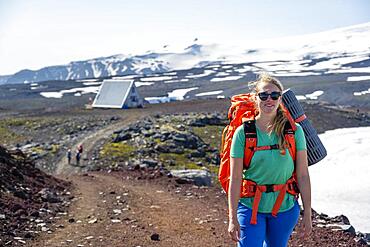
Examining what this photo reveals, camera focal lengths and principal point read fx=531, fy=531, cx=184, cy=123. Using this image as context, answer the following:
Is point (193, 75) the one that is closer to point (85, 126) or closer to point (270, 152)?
point (85, 126)

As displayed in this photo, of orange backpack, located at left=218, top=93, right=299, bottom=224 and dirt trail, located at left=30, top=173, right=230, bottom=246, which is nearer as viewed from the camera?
orange backpack, located at left=218, top=93, right=299, bottom=224

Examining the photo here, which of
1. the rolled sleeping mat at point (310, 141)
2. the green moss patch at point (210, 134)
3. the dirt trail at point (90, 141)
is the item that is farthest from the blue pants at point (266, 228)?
the green moss patch at point (210, 134)

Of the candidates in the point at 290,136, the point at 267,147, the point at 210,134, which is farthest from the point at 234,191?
the point at 210,134

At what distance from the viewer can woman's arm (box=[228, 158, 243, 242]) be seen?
3.81 meters

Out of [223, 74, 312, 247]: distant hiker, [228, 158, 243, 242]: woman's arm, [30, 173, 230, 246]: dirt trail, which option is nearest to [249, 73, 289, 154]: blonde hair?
[223, 74, 312, 247]: distant hiker

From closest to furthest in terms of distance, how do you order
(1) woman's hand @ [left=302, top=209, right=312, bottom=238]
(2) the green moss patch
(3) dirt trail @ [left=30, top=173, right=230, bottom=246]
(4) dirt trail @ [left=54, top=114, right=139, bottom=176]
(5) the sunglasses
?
1. (5) the sunglasses
2. (1) woman's hand @ [left=302, top=209, right=312, bottom=238]
3. (3) dirt trail @ [left=30, top=173, right=230, bottom=246]
4. (4) dirt trail @ [left=54, top=114, right=139, bottom=176]
5. (2) the green moss patch

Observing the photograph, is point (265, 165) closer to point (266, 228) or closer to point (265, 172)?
point (265, 172)

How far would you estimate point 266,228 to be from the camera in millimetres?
4000

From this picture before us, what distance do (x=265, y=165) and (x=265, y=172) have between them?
5 cm

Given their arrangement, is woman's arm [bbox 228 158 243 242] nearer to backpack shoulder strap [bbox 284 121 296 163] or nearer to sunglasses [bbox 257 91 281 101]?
backpack shoulder strap [bbox 284 121 296 163]

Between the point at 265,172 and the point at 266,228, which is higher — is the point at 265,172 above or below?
above

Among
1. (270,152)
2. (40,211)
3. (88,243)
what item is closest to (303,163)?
(270,152)

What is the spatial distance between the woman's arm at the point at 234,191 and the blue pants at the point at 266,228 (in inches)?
2.4

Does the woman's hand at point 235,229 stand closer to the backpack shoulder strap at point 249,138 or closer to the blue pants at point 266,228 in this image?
the blue pants at point 266,228
